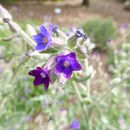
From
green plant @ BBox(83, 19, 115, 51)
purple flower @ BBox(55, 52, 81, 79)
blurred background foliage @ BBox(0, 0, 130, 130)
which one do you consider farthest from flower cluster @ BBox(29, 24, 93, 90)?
green plant @ BBox(83, 19, 115, 51)

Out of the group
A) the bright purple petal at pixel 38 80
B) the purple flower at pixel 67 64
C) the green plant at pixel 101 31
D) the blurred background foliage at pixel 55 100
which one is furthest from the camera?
the green plant at pixel 101 31

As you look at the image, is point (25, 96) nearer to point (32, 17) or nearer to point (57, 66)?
point (57, 66)

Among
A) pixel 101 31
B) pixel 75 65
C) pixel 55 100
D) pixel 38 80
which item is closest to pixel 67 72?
pixel 75 65

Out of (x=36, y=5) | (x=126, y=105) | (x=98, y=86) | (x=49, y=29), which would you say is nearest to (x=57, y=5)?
(x=36, y=5)

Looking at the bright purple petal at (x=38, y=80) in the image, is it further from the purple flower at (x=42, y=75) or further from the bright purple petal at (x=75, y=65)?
the bright purple petal at (x=75, y=65)

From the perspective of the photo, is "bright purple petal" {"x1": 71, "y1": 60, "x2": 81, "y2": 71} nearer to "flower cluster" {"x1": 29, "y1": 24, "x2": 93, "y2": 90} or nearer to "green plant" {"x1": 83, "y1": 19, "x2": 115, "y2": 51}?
"flower cluster" {"x1": 29, "y1": 24, "x2": 93, "y2": 90}

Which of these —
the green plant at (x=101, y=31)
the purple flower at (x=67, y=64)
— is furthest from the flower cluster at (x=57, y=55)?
the green plant at (x=101, y=31)

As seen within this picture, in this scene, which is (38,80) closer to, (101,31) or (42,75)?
(42,75)

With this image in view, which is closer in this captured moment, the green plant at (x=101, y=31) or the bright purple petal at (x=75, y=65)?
the bright purple petal at (x=75, y=65)
